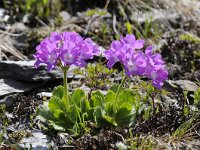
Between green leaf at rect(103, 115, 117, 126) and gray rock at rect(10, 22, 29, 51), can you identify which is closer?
green leaf at rect(103, 115, 117, 126)

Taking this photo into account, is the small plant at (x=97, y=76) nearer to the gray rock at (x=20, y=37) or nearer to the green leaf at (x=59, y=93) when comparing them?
the green leaf at (x=59, y=93)

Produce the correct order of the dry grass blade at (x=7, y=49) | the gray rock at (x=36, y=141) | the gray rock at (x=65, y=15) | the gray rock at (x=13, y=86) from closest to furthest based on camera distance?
the gray rock at (x=36, y=141)
the gray rock at (x=13, y=86)
the dry grass blade at (x=7, y=49)
the gray rock at (x=65, y=15)

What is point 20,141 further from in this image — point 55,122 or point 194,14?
point 194,14

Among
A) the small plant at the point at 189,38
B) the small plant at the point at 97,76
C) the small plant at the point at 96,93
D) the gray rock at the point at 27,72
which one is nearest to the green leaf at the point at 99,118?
the small plant at the point at 96,93

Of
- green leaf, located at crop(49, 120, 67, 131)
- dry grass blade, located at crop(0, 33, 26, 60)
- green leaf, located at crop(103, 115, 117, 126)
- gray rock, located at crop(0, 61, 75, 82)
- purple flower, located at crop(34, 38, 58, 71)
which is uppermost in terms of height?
purple flower, located at crop(34, 38, 58, 71)

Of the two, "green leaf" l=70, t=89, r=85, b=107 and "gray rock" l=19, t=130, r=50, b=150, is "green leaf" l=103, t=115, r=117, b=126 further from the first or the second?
"gray rock" l=19, t=130, r=50, b=150

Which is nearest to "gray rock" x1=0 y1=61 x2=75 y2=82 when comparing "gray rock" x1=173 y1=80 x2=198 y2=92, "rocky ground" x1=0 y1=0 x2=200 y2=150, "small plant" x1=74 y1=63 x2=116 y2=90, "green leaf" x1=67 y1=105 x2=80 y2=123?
"rocky ground" x1=0 y1=0 x2=200 y2=150

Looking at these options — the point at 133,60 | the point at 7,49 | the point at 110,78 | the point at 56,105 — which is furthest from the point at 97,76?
the point at 7,49
